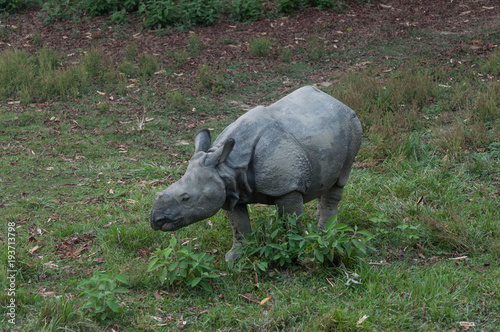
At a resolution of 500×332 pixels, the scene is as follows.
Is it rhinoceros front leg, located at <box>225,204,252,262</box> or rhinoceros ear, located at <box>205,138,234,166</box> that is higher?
rhinoceros ear, located at <box>205,138,234,166</box>

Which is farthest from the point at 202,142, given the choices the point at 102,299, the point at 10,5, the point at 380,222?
the point at 10,5

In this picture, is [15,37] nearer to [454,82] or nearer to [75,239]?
[75,239]

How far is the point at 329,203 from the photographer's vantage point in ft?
18.1

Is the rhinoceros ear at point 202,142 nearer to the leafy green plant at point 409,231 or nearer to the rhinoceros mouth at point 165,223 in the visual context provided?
the rhinoceros mouth at point 165,223

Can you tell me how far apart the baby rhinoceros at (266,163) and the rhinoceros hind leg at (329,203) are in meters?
0.31

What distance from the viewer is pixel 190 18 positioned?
43.8 ft

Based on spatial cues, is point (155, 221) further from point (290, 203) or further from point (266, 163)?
point (290, 203)

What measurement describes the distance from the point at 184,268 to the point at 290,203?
107cm

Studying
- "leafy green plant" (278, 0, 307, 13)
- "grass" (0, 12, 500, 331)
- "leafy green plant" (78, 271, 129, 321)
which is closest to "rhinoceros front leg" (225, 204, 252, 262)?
"grass" (0, 12, 500, 331)

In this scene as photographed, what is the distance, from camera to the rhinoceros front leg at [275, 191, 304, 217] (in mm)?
4746

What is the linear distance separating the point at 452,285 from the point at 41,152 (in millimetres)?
6195

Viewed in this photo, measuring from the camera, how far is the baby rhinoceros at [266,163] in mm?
4363

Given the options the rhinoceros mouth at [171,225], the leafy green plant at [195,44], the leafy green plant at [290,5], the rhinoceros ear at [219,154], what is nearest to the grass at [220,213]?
the rhinoceros mouth at [171,225]

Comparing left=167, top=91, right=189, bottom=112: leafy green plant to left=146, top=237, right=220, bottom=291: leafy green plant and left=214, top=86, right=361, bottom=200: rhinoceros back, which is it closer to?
left=214, top=86, right=361, bottom=200: rhinoceros back
